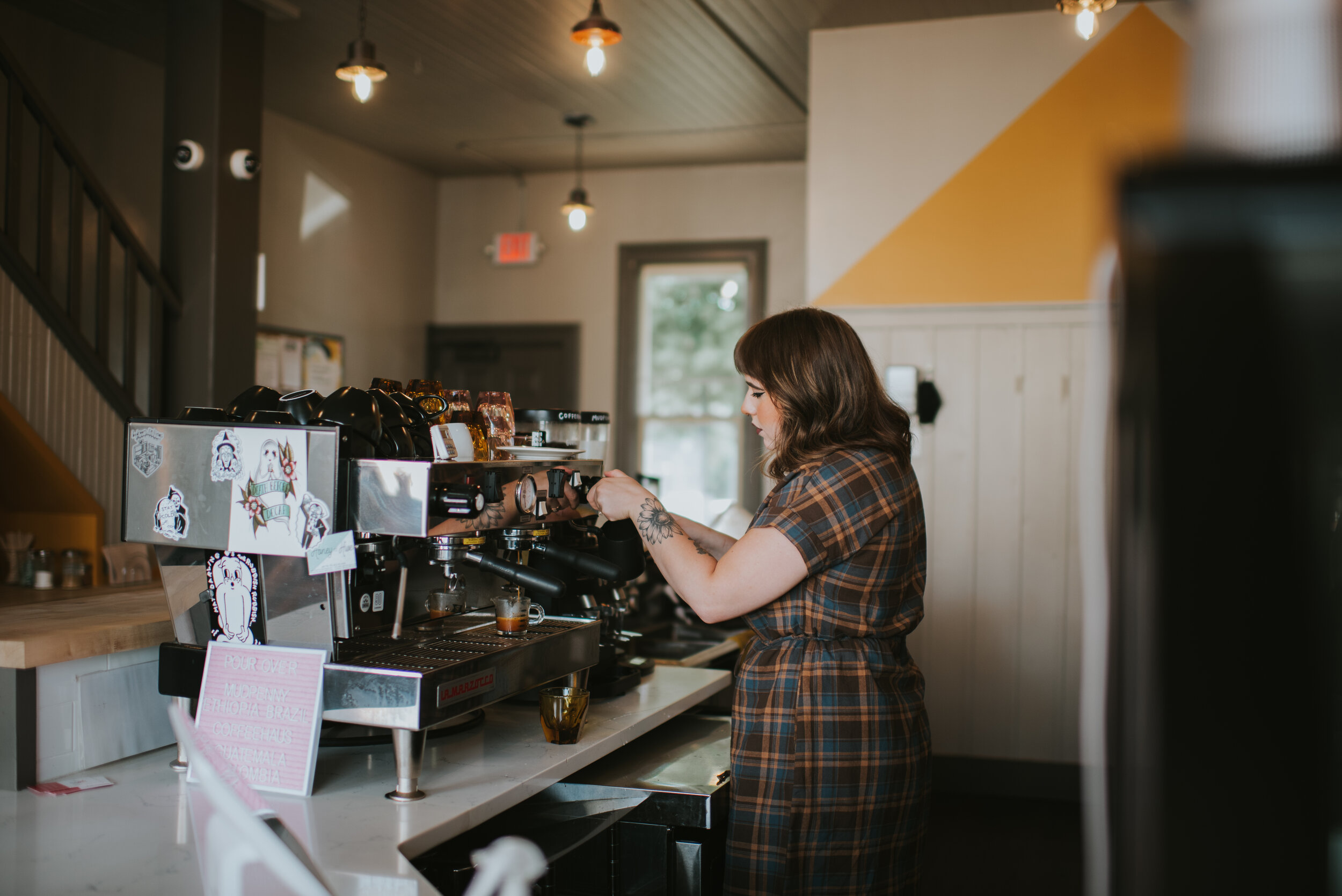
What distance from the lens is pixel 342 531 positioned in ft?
4.81

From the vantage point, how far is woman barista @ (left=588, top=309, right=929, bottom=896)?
5.16 feet

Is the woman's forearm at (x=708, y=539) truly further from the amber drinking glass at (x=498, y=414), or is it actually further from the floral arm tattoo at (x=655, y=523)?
the amber drinking glass at (x=498, y=414)

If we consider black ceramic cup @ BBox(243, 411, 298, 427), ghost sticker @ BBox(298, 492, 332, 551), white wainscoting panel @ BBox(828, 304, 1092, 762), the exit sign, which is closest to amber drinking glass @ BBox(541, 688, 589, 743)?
ghost sticker @ BBox(298, 492, 332, 551)

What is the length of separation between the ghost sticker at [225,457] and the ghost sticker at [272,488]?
3cm

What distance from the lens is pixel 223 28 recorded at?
4062 millimetres

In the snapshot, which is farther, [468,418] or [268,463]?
[468,418]

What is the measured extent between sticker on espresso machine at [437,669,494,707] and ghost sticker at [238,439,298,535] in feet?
1.06

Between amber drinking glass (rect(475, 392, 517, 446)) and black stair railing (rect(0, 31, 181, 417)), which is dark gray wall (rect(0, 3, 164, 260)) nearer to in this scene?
black stair railing (rect(0, 31, 181, 417))

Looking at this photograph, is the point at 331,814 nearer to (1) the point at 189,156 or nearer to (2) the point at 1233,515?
(2) the point at 1233,515

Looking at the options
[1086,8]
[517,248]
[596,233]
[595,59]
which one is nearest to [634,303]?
[596,233]

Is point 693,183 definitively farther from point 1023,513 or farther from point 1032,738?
point 1032,738

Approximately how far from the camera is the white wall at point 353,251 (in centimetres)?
565

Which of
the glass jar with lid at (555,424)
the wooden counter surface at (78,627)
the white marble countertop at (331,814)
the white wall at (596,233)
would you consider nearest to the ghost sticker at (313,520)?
the white marble countertop at (331,814)

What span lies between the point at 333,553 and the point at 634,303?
17.6 feet
